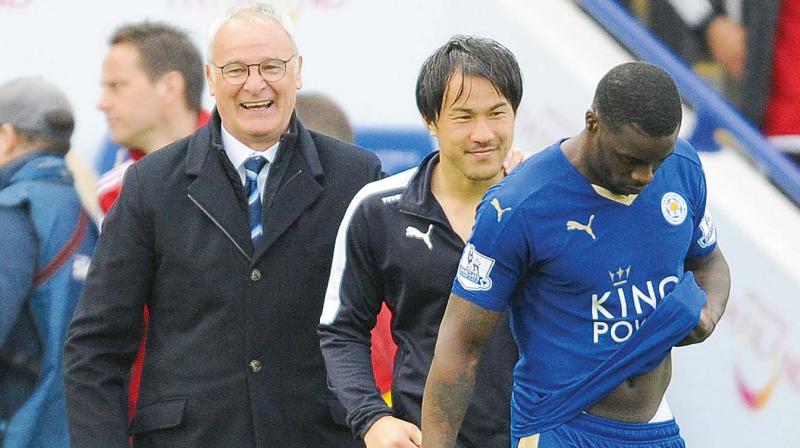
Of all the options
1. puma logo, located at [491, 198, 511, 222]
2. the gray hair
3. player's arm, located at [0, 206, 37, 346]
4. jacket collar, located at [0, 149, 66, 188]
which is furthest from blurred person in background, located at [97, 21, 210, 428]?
puma logo, located at [491, 198, 511, 222]

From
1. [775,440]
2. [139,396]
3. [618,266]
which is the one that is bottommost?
[775,440]

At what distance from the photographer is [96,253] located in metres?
4.55

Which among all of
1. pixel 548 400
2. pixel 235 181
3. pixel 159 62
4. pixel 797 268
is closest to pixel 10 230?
pixel 159 62

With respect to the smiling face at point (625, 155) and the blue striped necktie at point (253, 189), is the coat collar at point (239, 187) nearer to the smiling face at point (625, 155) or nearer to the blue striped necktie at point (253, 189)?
the blue striped necktie at point (253, 189)

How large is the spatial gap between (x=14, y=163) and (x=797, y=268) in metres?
2.51

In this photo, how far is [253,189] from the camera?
4613 mm

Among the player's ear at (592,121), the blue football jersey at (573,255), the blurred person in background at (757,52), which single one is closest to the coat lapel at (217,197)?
the blue football jersey at (573,255)

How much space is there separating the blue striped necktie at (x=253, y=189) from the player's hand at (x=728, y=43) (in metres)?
2.38

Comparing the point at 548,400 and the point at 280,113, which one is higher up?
the point at 280,113

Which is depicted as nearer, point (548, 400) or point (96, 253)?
point (548, 400)

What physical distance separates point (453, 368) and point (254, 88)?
3.31 ft

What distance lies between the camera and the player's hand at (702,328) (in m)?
3.85

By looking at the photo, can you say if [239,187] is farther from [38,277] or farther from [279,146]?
[38,277]

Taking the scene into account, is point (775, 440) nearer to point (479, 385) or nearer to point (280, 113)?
point (479, 385)
